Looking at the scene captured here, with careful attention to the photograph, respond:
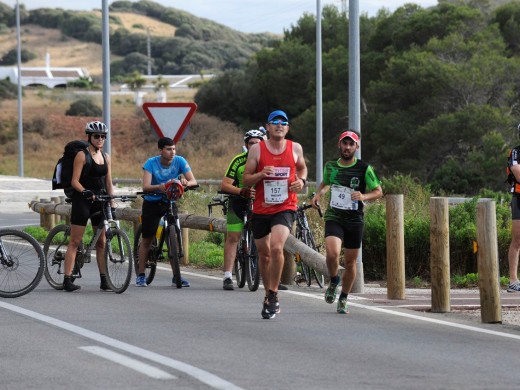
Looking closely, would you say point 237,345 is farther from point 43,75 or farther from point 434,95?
point 43,75

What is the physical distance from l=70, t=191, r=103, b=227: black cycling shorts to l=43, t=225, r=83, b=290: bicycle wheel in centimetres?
47

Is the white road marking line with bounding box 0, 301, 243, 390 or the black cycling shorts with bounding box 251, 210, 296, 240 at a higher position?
the black cycling shorts with bounding box 251, 210, 296, 240

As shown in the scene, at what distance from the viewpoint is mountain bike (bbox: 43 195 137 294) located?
1544 centimetres

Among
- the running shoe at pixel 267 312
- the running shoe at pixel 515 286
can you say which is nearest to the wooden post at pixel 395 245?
the running shoe at pixel 515 286

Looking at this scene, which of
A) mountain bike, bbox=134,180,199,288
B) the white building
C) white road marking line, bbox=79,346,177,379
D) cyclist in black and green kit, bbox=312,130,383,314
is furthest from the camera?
the white building

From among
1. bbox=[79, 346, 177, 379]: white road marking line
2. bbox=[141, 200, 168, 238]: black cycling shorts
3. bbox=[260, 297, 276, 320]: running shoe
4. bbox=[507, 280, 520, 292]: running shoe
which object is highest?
bbox=[141, 200, 168, 238]: black cycling shorts

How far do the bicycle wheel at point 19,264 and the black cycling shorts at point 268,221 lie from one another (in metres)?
2.75

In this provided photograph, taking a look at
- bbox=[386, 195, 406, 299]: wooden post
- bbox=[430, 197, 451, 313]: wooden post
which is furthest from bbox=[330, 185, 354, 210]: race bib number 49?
bbox=[386, 195, 406, 299]: wooden post

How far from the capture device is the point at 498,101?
5522cm

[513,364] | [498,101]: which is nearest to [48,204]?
[513,364]

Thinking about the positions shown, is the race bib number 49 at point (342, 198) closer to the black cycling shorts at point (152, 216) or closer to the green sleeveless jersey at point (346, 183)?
the green sleeveless jersey at point (346, 183)

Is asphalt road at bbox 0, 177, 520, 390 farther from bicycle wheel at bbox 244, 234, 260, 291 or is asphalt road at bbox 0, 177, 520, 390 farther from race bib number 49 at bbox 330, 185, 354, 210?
race bib number 49 at bbox 330, 185, 354, 210

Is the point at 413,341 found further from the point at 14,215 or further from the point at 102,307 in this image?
the point at 14,215

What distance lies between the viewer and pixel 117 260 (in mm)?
15531
